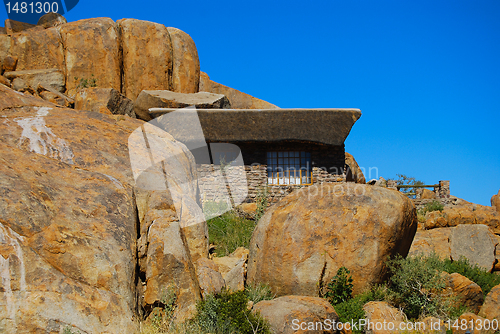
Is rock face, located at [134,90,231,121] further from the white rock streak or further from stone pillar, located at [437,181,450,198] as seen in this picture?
stone pillar, located at [437,181,450,198]

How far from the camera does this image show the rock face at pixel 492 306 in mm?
7636

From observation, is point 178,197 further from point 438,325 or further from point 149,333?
point 438,325

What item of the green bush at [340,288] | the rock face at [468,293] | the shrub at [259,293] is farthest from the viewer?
the rock face at [468,293]

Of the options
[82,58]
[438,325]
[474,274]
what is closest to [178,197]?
[438,325]

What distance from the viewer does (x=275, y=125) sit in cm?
1530

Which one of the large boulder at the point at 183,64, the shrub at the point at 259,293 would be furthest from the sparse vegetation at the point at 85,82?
the shrub at the point at 259,293

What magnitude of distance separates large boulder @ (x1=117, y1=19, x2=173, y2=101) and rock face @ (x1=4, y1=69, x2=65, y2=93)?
2614mm

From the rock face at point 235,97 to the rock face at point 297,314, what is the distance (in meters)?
14.8

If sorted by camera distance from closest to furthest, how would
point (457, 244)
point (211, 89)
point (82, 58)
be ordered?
point (457, 244) < point (82, 58) < point (211, 89)

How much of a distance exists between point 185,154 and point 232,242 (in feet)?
9.63

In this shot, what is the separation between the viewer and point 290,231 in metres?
7.89

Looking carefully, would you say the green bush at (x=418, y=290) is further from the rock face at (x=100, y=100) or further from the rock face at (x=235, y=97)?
the rock face at (x=235, y=97)

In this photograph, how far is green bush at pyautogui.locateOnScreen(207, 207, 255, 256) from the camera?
11.0 meters

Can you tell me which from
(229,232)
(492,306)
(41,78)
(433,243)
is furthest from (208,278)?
(41,78)
